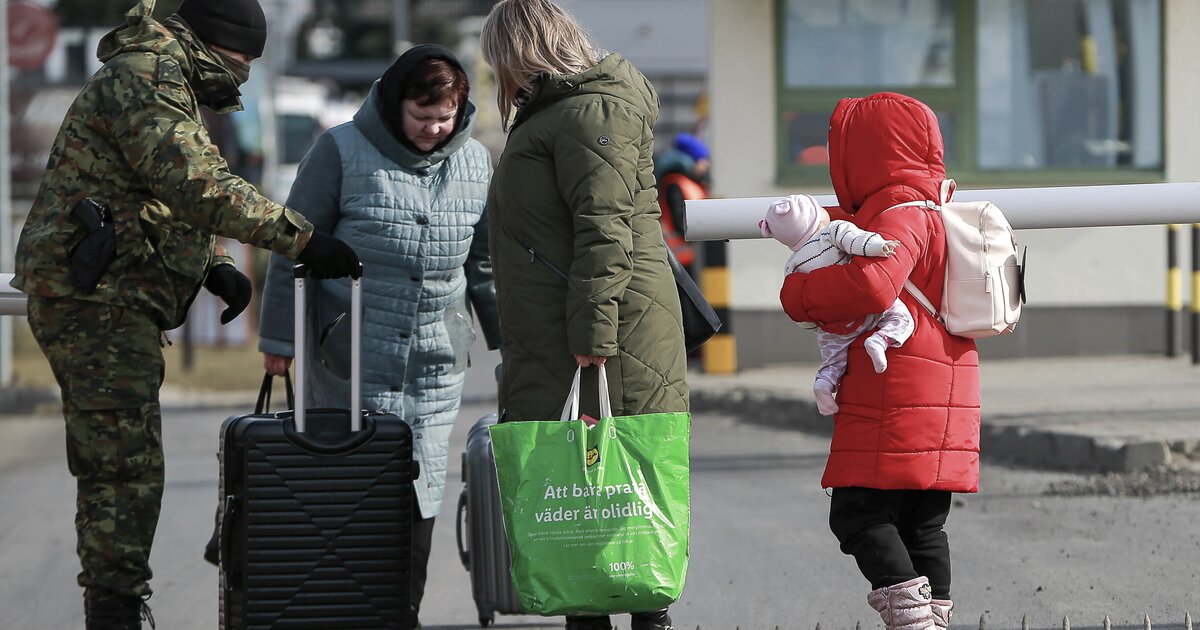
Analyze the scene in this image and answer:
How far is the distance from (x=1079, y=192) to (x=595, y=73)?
1314 mm

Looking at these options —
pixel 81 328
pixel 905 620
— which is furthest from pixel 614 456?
pixel 81 328

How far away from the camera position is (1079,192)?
4.04 m

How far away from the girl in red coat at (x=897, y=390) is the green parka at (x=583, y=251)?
40 cm

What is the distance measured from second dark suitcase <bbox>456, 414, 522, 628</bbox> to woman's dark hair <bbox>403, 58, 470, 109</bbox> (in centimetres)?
95

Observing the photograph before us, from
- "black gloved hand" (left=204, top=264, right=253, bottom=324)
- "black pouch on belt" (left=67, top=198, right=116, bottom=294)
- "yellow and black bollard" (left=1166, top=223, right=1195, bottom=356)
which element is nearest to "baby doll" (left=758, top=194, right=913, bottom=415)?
"black gloved hand" (left=204, top=264, right=253, bottom=324)

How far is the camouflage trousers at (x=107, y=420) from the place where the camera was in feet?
12.3

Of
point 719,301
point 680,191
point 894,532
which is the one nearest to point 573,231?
point 894,532

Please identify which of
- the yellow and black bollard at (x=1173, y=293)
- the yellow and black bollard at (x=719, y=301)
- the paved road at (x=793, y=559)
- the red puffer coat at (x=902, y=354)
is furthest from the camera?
the yellow and black bollard at (x=719, y=301)

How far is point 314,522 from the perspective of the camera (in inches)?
144

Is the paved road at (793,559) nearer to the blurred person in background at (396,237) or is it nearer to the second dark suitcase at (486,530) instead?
the second dark suitcase at (486,530)

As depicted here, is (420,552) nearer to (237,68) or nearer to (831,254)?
(237,68)

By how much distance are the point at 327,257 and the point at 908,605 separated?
1.59 meters

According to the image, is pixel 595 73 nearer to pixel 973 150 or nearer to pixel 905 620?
pixel 905 620

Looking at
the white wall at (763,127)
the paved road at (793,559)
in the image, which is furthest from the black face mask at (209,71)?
the white wall at (763,127)
